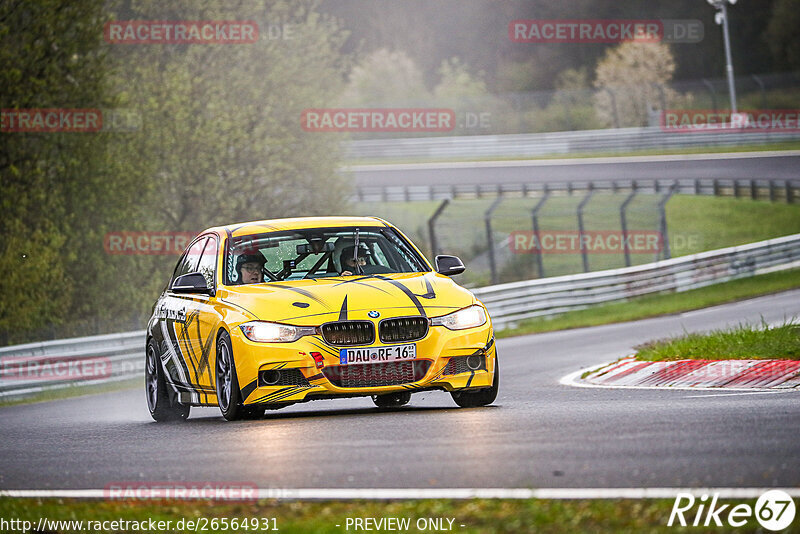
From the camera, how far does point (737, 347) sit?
542 inches

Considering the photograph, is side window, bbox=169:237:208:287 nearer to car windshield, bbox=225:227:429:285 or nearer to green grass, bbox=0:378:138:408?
→ car windshield, bbox=225:227:429:285

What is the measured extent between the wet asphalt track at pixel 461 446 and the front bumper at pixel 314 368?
0.23 m

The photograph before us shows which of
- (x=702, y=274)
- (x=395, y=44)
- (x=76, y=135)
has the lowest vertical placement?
(x=702, y=274)

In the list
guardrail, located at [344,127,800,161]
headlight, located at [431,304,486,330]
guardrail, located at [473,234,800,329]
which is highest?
guardrail, located at [344,127,800,161]

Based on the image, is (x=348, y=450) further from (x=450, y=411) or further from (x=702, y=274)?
(x=702, y=274)

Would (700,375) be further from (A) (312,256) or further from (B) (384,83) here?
(B) (384,83)

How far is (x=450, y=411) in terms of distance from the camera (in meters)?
10.5

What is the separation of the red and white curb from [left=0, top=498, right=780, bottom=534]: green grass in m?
5.97

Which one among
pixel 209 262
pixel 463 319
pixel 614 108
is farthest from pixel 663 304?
pixel 614 108

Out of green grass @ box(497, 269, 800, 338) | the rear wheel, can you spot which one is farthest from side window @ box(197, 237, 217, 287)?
green grass @ box(497, 269, 800, 338)

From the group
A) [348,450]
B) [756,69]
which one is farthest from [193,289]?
[756,69]

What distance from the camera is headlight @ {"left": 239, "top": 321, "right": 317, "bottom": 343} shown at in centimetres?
1012

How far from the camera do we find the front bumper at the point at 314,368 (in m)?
10.1

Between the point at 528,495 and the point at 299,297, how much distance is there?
15.5 feet
